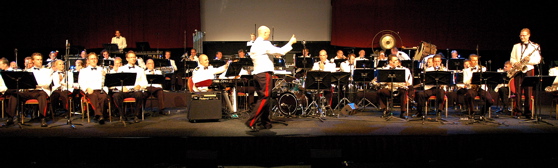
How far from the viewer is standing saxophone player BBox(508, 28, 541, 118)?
8.52 metres

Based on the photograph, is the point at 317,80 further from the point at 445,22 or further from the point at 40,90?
the point at 445,22

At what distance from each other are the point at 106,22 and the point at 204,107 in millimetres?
9884

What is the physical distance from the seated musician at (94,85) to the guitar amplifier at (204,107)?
1.87 meters

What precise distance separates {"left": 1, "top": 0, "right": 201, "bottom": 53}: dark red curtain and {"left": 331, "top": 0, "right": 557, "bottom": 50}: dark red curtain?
19.7 feet

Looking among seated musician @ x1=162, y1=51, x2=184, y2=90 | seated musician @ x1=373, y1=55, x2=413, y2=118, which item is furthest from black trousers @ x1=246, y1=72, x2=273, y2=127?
seated musician @ x1=162, y1=51, x2=184, y2=90

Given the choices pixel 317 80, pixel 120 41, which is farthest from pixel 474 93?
pixel 120 41

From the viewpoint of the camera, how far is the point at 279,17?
15.9 metres

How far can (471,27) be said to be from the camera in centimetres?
1442

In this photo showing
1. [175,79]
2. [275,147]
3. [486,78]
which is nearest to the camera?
[275,147]

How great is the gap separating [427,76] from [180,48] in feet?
36.2

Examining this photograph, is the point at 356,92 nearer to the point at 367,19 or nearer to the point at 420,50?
the point at 420,50

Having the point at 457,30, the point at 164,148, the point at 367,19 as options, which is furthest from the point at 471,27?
the point at 164,148

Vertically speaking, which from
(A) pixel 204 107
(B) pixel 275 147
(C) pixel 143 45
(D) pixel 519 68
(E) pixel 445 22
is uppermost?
(E) pixel 445 22

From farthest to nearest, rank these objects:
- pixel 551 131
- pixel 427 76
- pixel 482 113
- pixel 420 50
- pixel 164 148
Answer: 1. pixel 420 50
2. pixel 482 113
3. pixel 427 76
4. pixel 551 131
5. pixel 164 148
